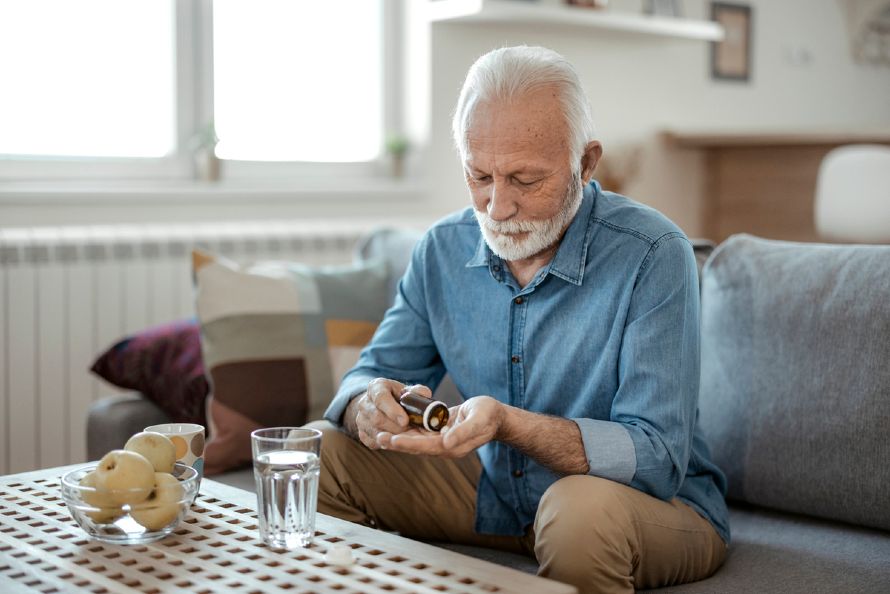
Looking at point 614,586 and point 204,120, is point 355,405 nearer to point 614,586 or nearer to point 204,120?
point 614,586

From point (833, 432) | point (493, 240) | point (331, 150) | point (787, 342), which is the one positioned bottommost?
point (833, 432)

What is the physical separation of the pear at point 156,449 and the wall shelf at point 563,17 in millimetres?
2718

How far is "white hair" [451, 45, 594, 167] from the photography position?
61.9 inches

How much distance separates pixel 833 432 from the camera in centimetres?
174

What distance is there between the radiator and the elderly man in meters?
1.32

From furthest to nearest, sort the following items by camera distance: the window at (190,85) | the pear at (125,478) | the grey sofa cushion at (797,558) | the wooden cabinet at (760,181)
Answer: the wooden cabinet at (760,181) → the window at (190,85) → the grey sofa cushion at (797,558) → the pear at (125,478)


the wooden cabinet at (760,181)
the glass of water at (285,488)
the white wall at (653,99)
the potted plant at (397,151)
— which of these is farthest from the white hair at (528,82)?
the wooden cabinet at (760,181)

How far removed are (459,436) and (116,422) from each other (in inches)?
43.6

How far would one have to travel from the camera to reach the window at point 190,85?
3.12m

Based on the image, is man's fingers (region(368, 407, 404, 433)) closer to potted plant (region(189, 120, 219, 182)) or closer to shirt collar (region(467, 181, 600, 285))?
shirt collar (region(467, 181, 600, 285))

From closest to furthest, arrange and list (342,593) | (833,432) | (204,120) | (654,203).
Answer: (342,593), (833,432), (204,120), (654,203)

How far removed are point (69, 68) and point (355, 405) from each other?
202 cm

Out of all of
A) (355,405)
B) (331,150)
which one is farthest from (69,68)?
(355,405)

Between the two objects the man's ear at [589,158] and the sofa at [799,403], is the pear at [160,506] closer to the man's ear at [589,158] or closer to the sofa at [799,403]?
the sofa at [799,403]
